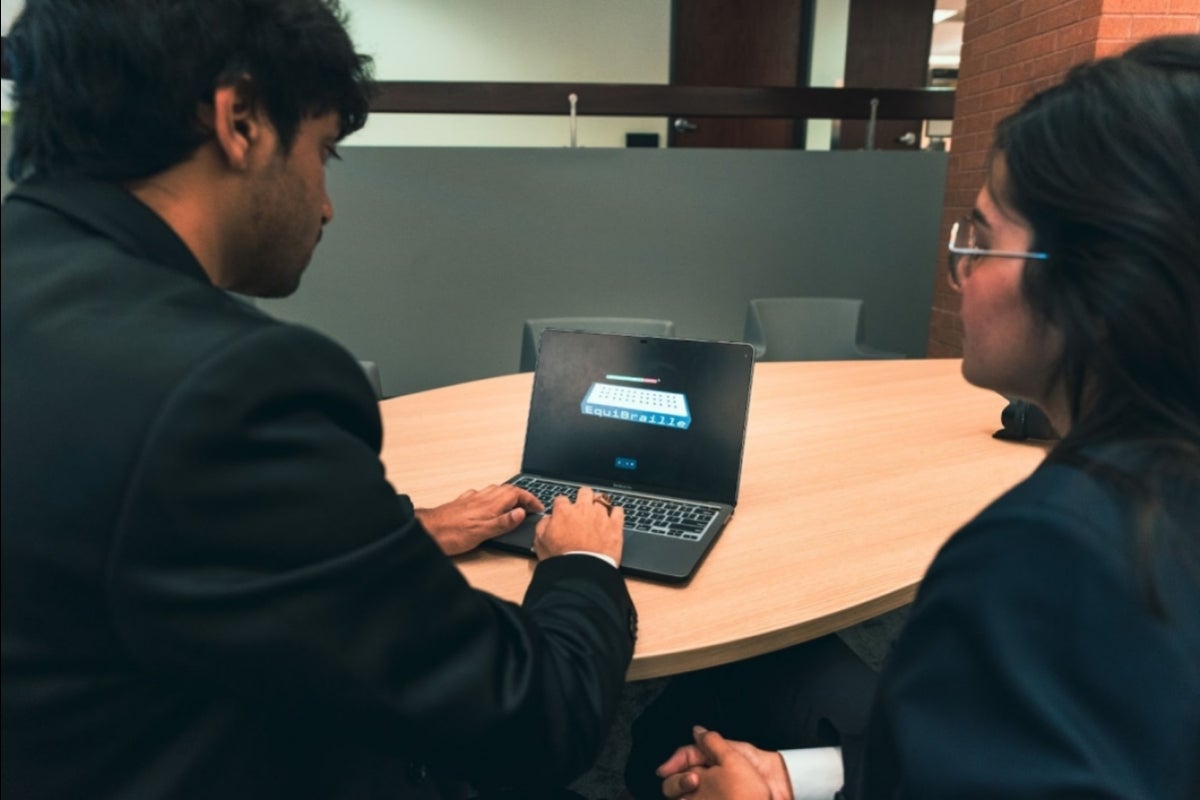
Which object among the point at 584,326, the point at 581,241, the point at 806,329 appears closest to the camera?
the point at 584,326

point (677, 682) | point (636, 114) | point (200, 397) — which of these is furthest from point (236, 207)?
point (636, 114)

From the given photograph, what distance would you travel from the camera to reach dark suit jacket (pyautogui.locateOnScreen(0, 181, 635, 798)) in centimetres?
52

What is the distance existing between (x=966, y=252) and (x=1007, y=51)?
3.45 metres

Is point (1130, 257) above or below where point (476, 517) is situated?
above

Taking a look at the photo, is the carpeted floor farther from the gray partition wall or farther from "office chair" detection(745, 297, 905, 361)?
the gray partition wall

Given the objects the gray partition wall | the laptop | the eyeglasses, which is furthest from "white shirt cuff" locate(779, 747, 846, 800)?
the gray partition wall

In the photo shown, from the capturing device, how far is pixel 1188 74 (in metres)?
0.61

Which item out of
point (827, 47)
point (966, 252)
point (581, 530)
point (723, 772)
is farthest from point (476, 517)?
point (827, 47)

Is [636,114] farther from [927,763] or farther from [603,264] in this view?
[927,763]

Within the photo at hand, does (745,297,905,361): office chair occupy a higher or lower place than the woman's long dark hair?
lower

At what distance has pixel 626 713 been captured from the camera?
1879 millimetres

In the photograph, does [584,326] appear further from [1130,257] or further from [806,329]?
[1130,257]

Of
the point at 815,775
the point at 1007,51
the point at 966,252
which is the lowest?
the point at 815,775

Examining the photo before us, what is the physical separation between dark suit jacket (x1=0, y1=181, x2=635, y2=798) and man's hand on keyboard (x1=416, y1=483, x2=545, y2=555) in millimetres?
400
